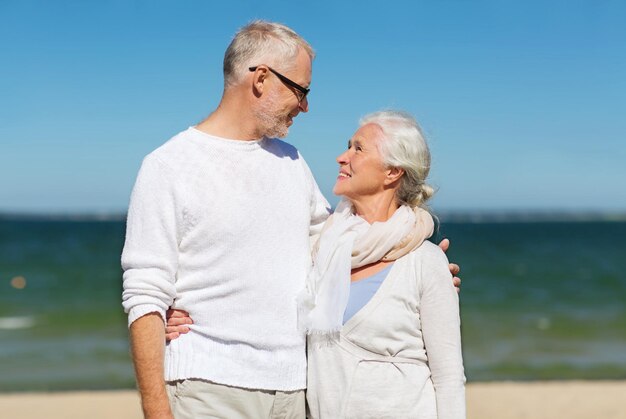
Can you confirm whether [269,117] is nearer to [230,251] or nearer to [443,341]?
[230,251]

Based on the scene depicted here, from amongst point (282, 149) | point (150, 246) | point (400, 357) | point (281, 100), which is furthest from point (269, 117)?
point (400, 357)

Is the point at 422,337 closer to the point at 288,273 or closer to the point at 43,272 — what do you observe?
the point at 288,273

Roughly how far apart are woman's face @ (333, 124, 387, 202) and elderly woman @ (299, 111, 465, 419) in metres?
0.06

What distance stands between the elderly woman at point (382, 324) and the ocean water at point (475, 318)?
34cm

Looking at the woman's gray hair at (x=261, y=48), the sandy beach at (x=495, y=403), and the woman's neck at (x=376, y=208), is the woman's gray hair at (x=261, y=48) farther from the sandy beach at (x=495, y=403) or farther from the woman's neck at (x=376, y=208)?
the sandy beach at (x=495, y=403)

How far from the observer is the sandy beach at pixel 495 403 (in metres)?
9.30

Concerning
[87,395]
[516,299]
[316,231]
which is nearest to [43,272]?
[516,299]

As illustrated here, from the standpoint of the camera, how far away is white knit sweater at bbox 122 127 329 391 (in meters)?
2.97

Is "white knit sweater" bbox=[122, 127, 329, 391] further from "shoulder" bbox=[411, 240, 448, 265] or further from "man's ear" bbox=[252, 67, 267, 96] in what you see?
"shoulder" bbox=[411, 240, 448, 265]

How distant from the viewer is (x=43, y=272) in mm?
30609

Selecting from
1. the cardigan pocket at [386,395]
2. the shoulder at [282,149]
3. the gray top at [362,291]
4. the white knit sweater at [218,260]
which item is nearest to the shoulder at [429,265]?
the gray top at [362,291]

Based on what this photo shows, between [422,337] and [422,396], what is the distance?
21 cm

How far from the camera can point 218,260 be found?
309 centimetres

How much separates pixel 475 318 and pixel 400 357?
16134 millimetres
